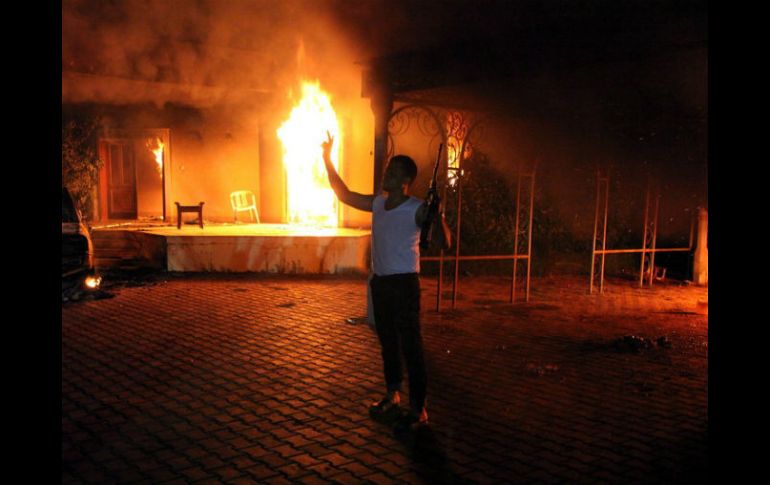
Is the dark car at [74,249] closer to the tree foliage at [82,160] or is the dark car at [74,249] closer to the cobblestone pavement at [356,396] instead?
the cobblestone pavement at [356,396]

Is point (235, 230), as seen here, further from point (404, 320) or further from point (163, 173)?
point (404, 320)

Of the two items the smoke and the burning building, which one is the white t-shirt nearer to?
the burning building

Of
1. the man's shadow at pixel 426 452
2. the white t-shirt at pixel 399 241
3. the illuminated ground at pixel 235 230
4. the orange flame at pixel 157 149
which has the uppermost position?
the orange flame at pixel 157 149

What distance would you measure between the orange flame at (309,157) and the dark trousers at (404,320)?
10.4 metres

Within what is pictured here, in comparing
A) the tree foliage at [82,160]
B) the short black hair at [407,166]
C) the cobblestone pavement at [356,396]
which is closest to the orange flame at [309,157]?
the tree foliage at [82,160]

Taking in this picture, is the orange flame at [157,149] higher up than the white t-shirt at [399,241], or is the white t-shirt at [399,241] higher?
the orange flame at [157,149]

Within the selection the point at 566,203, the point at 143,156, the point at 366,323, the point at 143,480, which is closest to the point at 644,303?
the point at 566,203

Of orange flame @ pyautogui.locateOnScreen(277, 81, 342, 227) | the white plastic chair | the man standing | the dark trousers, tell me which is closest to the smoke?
orange flame @ pyautogui.locateOnScreen(277, 81, 342, 227)

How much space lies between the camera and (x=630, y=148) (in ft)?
41.5

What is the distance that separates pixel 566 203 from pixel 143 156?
1119 centimetres

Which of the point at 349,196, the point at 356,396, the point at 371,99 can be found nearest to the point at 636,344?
the point at 356,396

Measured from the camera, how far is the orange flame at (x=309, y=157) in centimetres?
1452

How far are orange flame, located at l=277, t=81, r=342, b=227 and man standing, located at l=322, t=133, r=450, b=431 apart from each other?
33.4 feet

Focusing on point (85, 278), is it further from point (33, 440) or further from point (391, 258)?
point (33, 440)
